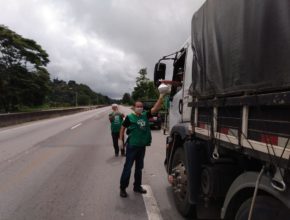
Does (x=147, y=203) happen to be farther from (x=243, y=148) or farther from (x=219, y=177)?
(x=243, y=148)

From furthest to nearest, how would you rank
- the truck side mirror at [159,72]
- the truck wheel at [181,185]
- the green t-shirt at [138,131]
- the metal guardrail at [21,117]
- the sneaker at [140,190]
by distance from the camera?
the metal guardrail at [21,117] < the truck side mirror at [159,72] < the sneaker at [140,190] < the green t-shirt at [138,131] < the truck wheel at [181,185]

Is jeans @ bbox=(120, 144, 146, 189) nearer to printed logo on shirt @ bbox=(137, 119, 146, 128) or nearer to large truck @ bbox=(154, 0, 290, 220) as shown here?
printed logo on shirt @ bbox=(137, 119, 146, 128)

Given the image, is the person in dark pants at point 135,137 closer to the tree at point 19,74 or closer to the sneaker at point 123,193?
the sneaker at point 123,193

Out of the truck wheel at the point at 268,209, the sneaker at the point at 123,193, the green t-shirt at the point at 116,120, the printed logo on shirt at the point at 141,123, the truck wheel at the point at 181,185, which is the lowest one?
the sneaker at the point at 123,193

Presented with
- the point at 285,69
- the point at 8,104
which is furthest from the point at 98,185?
the point at 8,104

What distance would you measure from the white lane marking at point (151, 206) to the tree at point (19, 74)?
128ft

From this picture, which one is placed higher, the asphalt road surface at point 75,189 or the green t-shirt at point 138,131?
the green t-shirt at point 138,131

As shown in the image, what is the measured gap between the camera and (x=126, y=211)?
214 inches

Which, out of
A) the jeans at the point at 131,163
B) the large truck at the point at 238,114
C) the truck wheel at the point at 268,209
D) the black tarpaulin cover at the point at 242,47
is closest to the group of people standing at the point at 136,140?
the jeans at the point at 131,163

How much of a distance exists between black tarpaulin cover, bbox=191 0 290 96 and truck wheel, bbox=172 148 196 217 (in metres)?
1.23

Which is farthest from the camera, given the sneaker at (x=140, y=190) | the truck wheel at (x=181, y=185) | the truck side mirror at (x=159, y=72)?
the truck side mirror at (x=159, y=72)

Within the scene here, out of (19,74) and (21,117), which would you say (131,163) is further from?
(19,74)

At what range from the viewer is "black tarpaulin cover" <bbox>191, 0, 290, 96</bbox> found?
2.60 metres

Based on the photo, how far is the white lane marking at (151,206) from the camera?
16.9 feet
